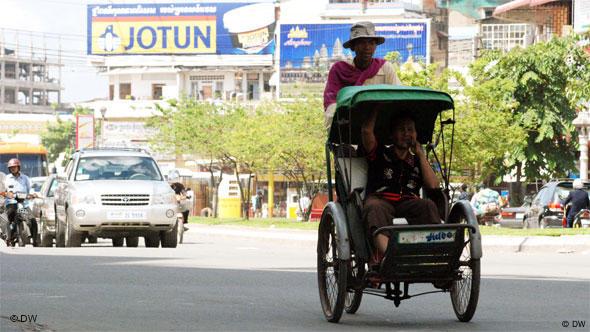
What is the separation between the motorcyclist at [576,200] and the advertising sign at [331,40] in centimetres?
6252

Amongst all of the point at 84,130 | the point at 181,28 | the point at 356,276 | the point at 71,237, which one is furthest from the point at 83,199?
the point at 181,28

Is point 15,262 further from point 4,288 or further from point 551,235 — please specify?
point 551,235

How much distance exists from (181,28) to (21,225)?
87.5m

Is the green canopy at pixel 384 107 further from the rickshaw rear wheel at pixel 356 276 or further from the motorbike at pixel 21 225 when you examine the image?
the motorbike at pixel 21 225

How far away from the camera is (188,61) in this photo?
114188 mm

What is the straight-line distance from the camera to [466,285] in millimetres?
9914

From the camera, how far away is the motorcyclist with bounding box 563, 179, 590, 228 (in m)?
33.3

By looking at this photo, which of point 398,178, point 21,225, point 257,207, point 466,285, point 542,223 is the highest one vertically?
point 398,178

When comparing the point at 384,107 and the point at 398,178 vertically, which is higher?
the point at 384,107

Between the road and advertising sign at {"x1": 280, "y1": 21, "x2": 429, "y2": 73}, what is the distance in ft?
256

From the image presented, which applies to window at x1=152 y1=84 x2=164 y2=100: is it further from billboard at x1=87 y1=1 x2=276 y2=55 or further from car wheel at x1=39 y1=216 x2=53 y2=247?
car wheel at x1=39 y1=216 x2=53 y2=247

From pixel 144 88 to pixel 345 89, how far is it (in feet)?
356

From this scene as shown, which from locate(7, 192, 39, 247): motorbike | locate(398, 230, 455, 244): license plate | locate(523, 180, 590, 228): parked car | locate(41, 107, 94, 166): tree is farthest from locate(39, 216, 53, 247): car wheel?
locate(41, 107, 94, 166): tree

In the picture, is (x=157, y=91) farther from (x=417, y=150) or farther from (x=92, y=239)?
(x=417, y=150)
